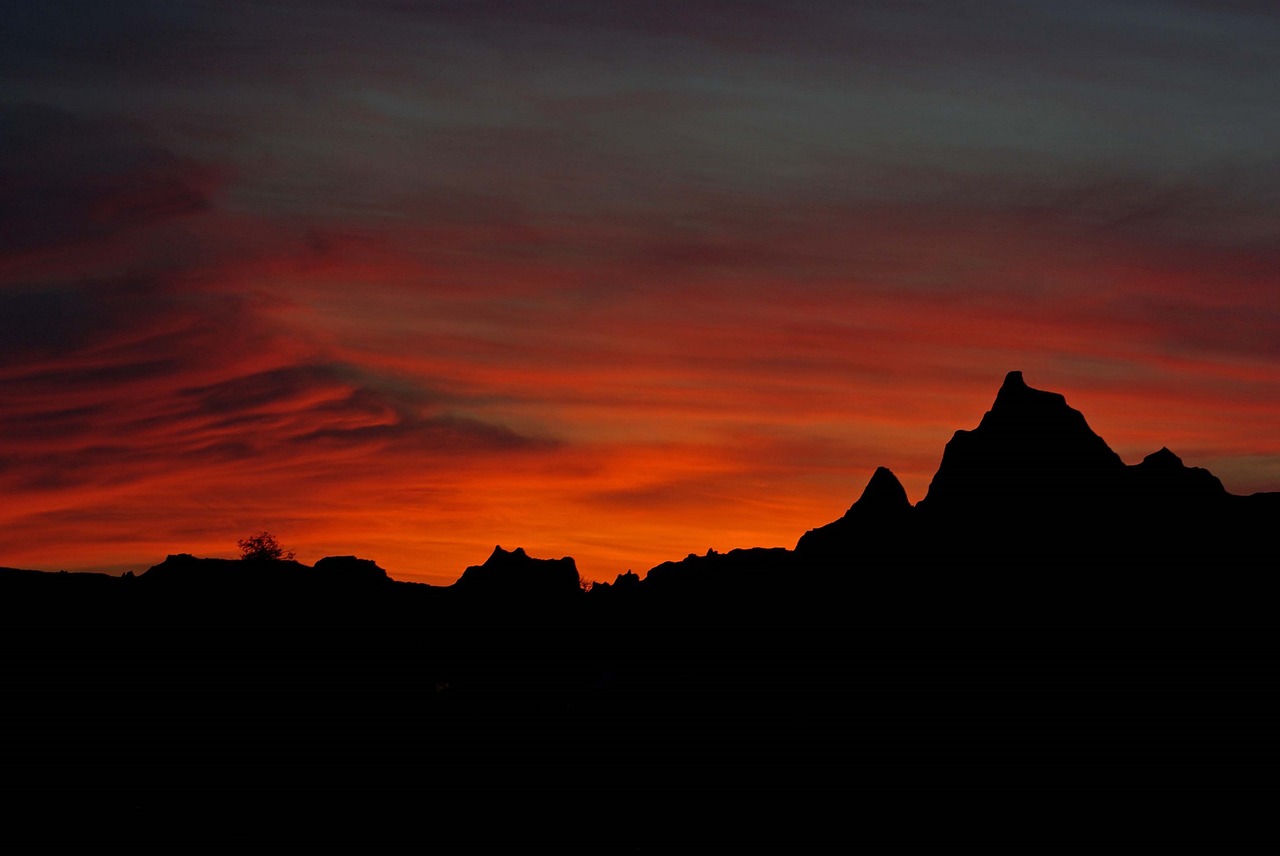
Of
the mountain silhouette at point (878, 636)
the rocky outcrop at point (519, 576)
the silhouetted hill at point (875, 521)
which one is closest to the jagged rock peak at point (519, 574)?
the rocky outcrop at point (519, 576)

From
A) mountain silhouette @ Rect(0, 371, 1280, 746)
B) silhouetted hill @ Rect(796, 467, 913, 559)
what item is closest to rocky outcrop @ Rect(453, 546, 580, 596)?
mountain silhouette @ Rect(0, 371, 1280, 746)

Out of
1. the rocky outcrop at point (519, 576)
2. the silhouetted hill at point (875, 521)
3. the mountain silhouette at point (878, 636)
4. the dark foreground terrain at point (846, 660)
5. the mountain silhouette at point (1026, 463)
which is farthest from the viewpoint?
the rocky outcrop at point (519, 576)

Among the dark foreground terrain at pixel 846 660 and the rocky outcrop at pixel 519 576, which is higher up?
the rocky outcrop at pixel 519 576

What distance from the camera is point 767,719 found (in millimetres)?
100688

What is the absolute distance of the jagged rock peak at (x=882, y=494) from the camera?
121 meters

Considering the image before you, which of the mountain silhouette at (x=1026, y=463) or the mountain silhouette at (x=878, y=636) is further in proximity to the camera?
the mountain silhouette at (x=1026, y=463)

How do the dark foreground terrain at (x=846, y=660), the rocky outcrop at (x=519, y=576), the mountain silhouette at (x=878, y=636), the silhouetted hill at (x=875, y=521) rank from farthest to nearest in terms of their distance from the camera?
the rocky outcrop at (x=519, y=576)
the silhouetted hill at (x=875, y=521)
the mountain silhouette at (x=878, y=636)
the dark foreground terrain at (x=846, y=660)

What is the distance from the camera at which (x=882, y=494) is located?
12200 cm

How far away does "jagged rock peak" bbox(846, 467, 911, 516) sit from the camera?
12106 cm

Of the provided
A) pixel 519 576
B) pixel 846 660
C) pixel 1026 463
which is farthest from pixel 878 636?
pixel 519 576

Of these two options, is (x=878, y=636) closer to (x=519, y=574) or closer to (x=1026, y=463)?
(x=1026, y=463)

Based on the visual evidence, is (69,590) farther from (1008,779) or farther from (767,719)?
(1008,779)

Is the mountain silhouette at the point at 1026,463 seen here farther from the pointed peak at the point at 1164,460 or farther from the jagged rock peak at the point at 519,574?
the jagged rock peak at the point at 519,574

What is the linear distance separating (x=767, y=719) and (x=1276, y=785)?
36231mm
